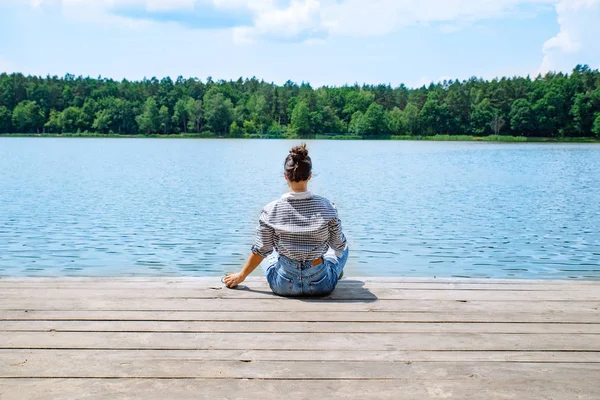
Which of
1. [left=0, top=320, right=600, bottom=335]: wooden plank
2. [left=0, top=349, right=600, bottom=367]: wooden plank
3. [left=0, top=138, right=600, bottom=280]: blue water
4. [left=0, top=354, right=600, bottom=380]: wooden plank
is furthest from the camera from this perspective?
[left=0, top=138, right=600, bottom=280]: blue water

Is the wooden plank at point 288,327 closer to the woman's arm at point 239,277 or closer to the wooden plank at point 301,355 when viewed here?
the wooden plank at point 301,355

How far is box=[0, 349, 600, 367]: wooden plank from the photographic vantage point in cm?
274

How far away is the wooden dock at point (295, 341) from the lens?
2.46 m

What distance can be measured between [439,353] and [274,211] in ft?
4.76

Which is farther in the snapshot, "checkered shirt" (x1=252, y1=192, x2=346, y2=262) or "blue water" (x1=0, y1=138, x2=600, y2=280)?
"blue water" (x1=0, y1=138, x2=600, y2=280)

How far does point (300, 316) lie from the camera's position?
338 centimetres

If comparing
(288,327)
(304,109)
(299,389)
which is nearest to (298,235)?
(288,327)

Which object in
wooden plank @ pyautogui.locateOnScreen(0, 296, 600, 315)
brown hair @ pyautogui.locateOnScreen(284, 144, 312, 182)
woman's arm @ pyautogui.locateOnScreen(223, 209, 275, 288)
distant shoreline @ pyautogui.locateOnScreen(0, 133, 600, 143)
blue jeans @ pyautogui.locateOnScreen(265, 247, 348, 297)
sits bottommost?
distant shoreline @ pyautogui.locateOnScreen(0, 133, 600, 143)

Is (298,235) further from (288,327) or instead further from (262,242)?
(288,327)

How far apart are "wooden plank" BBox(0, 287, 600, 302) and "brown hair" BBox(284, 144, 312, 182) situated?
770mm

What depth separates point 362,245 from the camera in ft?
36.2

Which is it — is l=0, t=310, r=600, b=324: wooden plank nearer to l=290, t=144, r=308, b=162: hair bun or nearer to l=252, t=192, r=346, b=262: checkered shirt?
l=252, t=192, r=346, b=262: checkered shirt

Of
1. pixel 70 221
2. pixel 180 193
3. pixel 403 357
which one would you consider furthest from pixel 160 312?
pixel 180 193

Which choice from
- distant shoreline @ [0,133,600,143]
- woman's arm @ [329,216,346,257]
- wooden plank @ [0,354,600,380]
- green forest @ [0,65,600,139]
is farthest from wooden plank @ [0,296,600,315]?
green forest @ [0,65,600,139]
